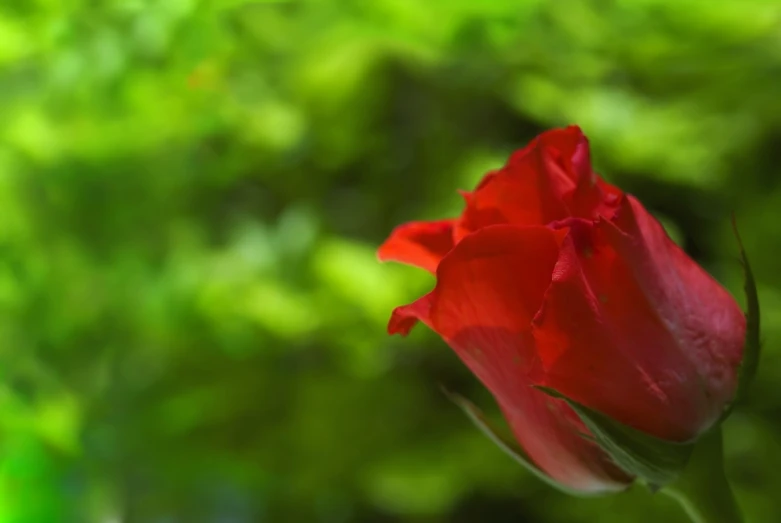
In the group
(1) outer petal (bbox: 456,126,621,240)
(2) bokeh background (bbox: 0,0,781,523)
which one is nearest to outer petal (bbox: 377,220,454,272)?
(1) outer petal (bbox: 456,126,621,240)

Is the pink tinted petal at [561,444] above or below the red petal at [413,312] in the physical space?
below

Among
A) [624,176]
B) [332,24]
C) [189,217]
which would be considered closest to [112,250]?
[189,217]

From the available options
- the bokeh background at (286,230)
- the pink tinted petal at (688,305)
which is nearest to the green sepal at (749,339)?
the pink tinted petal at (688,305)

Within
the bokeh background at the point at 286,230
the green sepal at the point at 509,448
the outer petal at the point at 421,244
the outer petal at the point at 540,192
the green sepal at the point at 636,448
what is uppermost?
the outer petal at the point at 540,192

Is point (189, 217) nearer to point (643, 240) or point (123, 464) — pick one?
point (123, 464)

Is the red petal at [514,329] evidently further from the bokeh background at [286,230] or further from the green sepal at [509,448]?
the bokeh background at [286,230]

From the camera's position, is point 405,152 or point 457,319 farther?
point 405,152

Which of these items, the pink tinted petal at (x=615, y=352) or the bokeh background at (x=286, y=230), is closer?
the pink tinted petal at (x=615, y=352)
